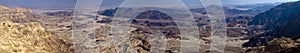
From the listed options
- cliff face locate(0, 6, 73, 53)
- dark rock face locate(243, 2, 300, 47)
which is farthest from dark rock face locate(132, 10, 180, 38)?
cliff face locate(0, 6, 73, 53)

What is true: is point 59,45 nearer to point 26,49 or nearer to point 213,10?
point 26,49

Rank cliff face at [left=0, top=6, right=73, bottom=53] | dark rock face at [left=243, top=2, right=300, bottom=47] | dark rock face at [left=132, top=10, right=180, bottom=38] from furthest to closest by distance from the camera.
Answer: dark rock face at [left=132, top=10, right=180, bottom=38] < dark rock face at [left=243, top=2, right=300, bottom=47] < cliff face at [left=0, top=6, right=73, bottom=53]

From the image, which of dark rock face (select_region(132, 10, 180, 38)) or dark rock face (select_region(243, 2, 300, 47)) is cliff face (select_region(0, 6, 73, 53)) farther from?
dark rock face (select_region(132, 10, 180, 38))

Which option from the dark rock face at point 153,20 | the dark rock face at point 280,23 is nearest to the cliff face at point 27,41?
the dark rock face at point 280,23

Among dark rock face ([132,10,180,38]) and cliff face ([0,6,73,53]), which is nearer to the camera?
cliff face ([0,6,73,53])

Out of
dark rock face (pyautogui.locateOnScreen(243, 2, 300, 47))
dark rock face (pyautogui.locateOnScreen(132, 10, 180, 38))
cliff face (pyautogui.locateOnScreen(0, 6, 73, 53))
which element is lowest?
dark rock face (pyautogui.locateOnScreen(132, 10, 180, 38))

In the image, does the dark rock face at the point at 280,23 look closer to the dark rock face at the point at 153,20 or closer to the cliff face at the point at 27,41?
the dark rock face at the point at 153,20

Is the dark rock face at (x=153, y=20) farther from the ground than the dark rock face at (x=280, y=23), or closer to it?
closer to it

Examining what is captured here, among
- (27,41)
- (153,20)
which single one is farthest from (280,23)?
(27,41)

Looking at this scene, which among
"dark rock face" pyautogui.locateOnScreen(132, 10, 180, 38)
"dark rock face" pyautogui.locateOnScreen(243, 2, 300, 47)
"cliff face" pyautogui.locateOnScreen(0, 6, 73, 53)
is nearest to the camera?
"cliff face" pyautogui.locateOnScreen(0, 6, 73, 53)
